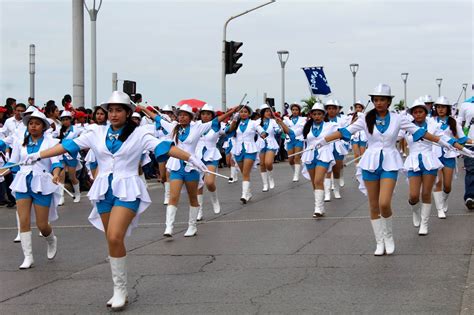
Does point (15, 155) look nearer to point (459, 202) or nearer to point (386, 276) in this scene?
point (386, 276)

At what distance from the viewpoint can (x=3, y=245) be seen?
1105cm

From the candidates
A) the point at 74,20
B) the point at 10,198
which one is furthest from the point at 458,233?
the point at 74,20

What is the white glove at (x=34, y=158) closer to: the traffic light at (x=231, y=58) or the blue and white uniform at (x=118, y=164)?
the blue and white uniform at (x=118, y=164)

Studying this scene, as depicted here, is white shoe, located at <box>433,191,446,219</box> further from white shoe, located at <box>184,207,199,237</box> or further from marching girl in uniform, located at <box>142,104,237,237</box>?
white shoe, located at <box>184,207,199,237</box>

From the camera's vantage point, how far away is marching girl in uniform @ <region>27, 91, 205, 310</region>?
7109 mm

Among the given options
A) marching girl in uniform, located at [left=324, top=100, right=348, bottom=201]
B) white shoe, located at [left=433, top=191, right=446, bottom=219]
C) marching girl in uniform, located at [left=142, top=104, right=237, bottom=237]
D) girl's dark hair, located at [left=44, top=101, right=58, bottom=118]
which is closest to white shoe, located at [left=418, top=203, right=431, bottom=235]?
white shoe, located at [left=433, top=191, right=446, bottom=219]

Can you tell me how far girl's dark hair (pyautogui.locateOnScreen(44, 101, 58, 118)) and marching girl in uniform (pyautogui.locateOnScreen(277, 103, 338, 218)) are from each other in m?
4.80

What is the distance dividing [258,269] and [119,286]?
6.72ft

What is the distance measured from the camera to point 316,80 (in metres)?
34.5

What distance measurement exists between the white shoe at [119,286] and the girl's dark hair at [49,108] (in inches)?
334

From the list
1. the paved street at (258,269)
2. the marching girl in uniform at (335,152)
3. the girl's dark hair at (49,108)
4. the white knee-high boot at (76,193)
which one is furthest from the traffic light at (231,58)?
the paved street at (258,269)

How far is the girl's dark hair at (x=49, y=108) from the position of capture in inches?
593

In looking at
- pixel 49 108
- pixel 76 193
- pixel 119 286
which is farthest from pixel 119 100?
pixel 76 193

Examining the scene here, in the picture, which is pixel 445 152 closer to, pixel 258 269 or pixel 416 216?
pixel 416 216
